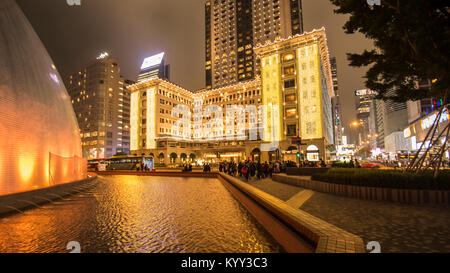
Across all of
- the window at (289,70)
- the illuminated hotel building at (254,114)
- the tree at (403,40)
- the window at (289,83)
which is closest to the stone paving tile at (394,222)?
the tree at (403,40)

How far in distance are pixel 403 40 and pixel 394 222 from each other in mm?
5304

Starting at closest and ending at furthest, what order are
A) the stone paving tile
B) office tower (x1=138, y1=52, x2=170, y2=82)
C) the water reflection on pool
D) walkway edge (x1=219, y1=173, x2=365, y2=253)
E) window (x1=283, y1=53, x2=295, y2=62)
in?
walkway edge (x1=219, y1=173, x2=365, y2=253) → the stone paving tile → the water reflection on pool → window (x1=283, y1=53, x2=295, y2=62) → office tower (x1=138, y1=52, x2=170, y2=82)

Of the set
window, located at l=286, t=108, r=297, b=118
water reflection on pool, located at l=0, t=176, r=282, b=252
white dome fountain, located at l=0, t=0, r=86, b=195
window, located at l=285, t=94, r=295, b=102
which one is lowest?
water reflection on pool, located at l=0, t=176, r=282, b=252

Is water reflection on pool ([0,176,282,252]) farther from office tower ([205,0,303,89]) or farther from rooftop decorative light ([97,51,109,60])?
rooftop decorative light ([97,51,109,60])

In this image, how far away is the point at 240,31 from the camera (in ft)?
372

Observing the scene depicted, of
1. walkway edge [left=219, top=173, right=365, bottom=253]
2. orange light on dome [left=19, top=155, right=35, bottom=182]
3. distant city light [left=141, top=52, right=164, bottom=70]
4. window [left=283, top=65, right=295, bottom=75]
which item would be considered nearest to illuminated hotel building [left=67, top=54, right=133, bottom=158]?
distant city light [left=141, top=52, right=164, bottom=70]

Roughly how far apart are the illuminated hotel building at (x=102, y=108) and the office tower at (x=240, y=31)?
50504mm

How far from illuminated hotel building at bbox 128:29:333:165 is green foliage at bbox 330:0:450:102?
29812 mm

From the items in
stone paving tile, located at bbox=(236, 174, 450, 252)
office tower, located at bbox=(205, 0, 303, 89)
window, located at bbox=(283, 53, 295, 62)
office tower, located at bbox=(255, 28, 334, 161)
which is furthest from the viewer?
office tower, located at bbox=(205, 0, 303, 89)

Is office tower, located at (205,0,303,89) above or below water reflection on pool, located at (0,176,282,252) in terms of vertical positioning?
above

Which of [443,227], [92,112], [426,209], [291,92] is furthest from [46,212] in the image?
[92,112]

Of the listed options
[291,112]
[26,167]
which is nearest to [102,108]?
[291,112]

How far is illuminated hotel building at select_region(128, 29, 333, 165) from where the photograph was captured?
166 feet

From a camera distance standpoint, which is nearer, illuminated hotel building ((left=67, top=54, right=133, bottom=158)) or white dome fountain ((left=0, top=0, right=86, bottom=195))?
white dome fountain ((left=0, top=0, right=86, bottom=195))
